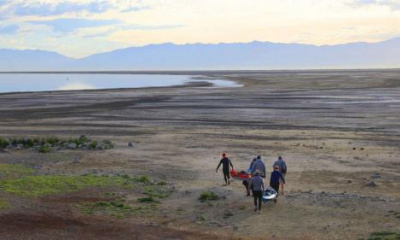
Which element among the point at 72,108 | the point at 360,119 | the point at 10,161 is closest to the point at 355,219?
the point at 10,161

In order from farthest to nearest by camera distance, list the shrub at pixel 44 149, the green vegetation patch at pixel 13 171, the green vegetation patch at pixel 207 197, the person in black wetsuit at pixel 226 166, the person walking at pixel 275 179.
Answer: the shrub at pixel 44 149
the green vegetation patch at pixel 13 171
the person in black wetsuit at pixel 226 166
the green vegetation patch at pixel 207 197
the person walking at pixel 275 179

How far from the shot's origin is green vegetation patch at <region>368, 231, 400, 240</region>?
55.8 ft

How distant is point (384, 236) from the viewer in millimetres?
17406

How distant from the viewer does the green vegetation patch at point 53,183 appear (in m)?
23.8

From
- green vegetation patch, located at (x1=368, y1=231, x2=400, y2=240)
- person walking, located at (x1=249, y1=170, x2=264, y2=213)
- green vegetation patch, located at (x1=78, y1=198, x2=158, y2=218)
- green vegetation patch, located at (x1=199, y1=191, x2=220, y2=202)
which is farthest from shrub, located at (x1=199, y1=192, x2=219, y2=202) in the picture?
green vegetation patch, located at (x1=368, y1=231, x2=400, y2=240)

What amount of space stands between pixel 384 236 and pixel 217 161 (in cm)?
1501

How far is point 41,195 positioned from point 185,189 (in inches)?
242

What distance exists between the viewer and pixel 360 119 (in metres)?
50.9

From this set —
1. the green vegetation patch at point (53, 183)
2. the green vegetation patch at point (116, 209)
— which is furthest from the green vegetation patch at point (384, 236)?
the green vegetation patch at point (53, 183)

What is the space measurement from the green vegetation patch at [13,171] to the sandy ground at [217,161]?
0.94m

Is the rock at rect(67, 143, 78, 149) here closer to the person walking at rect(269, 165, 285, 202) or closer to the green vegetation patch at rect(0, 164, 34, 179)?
the green vegetation patch at rect(0, 164, 34, 179)

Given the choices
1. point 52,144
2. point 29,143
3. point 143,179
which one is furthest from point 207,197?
point 29,143

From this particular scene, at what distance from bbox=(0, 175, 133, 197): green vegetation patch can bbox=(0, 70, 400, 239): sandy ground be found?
114cm

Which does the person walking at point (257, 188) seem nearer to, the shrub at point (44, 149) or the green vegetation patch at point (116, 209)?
the green vegetation patch at point (116, 209)
